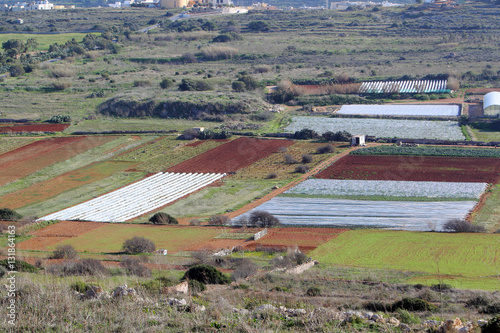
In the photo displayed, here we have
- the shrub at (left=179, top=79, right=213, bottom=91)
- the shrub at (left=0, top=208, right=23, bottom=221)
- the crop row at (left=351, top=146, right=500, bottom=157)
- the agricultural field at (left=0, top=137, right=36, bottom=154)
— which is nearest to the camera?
the shrub at (left=0, top=208, right=23, bottom=221)

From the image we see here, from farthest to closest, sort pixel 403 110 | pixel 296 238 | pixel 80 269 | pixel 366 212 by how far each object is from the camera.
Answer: pixel 403 110
pixel 366 212
pixel 296 238
pixel 80 269

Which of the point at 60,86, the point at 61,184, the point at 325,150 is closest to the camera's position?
the point at 61,184

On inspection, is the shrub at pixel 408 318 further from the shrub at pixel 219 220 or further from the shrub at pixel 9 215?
the shrub at pixel 9 215

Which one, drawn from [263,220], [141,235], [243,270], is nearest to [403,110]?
[263,220]

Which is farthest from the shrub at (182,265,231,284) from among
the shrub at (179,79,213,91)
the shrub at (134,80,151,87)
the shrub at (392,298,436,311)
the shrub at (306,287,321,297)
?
the shrub at (134,80,151,87)

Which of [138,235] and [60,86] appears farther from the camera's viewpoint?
[60,86]

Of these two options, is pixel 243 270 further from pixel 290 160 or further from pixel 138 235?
pixel 290 160

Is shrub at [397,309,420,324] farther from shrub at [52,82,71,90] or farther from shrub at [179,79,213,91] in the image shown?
shrub at [52,82,71,90]
